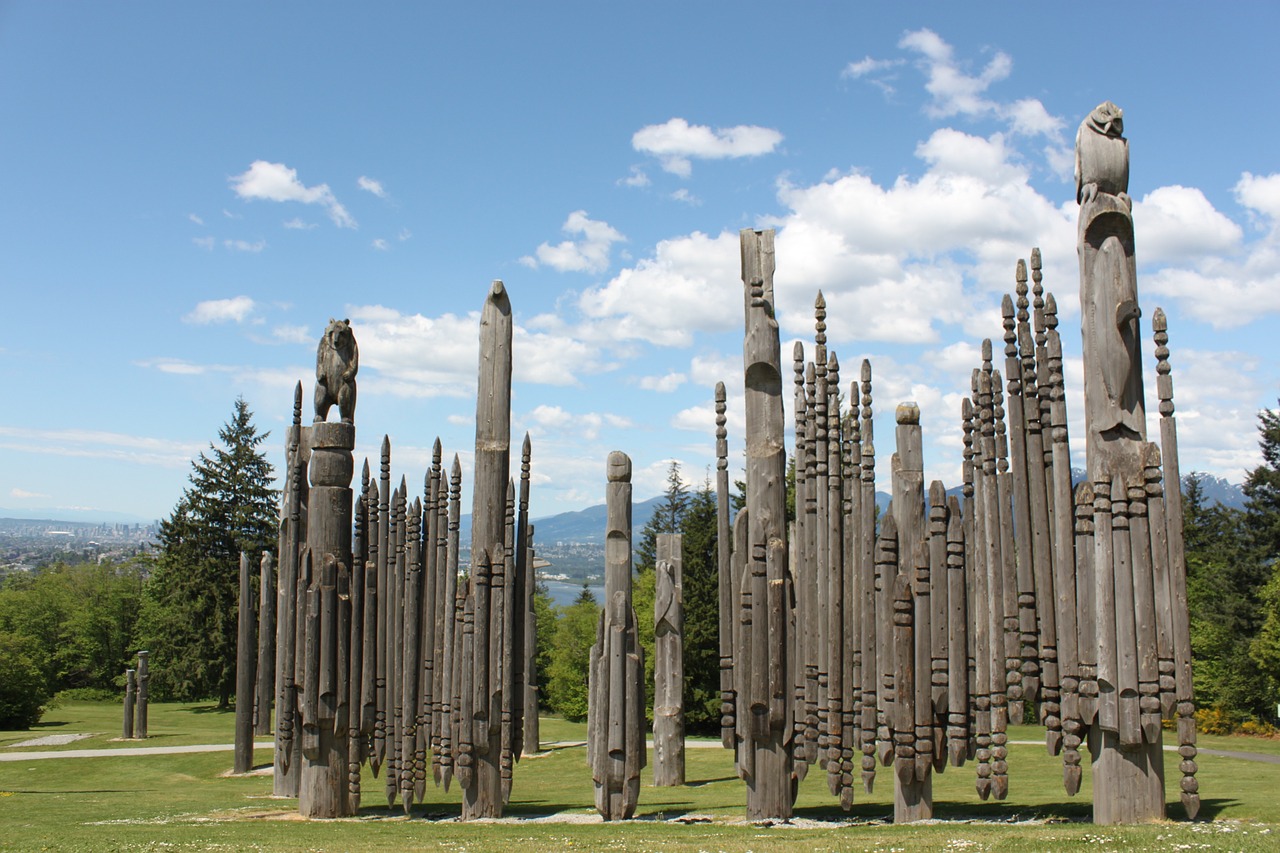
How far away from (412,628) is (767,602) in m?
3.90

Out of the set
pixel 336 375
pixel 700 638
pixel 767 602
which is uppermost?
pixel 336 375

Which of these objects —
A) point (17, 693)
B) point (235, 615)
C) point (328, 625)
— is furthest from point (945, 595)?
point (235, 615)

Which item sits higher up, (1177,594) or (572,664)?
(1177,594)

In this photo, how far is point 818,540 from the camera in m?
8.45

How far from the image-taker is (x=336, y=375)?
11.0 meters

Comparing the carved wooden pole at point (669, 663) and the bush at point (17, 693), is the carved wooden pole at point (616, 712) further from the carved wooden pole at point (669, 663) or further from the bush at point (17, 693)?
the bush at point (17, 693)

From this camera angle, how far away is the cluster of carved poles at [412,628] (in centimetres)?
963

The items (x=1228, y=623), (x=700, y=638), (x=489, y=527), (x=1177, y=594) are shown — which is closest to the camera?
(x=1177, y=594)

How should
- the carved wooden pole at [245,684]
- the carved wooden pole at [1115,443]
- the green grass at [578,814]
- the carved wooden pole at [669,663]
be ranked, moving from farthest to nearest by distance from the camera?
the carved wooden pole at [245,684], the carved wooden pole at [669,663], the carved wooden pole at [1115,443], the green grass at [578,814]

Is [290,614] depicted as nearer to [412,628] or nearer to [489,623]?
[412,628]

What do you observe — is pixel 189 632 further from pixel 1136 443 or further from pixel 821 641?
pixel 1136 443

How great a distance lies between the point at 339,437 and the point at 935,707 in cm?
661

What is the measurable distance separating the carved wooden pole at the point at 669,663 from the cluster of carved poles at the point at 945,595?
9.63 ft

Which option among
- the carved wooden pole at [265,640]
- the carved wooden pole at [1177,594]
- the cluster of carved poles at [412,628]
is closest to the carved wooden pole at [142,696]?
the carved wooden pole at [265,640]
